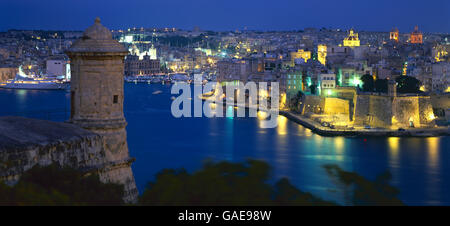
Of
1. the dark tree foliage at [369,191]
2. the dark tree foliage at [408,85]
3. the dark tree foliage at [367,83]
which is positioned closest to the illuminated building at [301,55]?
the dark tree foliage at [367,83]

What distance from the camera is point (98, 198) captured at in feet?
6.01

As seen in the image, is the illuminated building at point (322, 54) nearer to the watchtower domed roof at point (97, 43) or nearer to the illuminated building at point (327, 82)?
the illuminated building at point (327, 82)

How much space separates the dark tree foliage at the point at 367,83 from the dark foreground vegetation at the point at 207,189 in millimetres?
12163

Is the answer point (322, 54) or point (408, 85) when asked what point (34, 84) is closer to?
point (322, 54)

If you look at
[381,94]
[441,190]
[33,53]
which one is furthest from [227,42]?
[441,190]

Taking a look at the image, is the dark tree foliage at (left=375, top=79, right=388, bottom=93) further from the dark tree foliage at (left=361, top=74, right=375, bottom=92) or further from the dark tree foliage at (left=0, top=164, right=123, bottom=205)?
the dark tree foliage at (left=0, top=164, right=123, bottom=205)

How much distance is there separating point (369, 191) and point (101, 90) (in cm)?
84

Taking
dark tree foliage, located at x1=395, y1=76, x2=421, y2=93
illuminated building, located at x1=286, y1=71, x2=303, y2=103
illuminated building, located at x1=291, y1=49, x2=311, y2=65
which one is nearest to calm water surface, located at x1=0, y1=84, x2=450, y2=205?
illuminated building, located at x1=286, y1=71, x2=303, y2=103

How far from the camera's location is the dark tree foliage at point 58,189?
1604 mm

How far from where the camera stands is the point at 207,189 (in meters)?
1.76

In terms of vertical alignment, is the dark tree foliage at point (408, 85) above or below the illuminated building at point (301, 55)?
below

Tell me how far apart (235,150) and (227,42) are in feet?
132

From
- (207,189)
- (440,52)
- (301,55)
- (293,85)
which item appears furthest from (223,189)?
(440,52)
